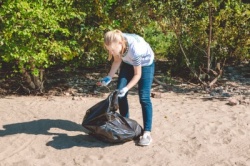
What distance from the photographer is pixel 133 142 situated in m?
4.80

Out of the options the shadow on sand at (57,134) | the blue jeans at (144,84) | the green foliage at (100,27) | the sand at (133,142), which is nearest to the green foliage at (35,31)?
the green foliage at (100,27)

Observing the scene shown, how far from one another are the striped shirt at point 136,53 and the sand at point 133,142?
0.97 m

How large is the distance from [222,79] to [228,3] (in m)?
1.74

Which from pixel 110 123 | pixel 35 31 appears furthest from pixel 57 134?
pixel 35 31

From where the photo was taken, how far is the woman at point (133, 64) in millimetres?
4270

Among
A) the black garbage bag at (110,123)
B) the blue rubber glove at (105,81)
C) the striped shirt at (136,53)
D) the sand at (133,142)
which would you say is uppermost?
the striped shirt at (136,53)

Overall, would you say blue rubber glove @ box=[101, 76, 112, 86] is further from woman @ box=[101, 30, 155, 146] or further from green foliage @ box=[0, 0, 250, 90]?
green foliage @ box=[0, 0, 250, 90]

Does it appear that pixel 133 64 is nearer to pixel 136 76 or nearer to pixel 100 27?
pixel 136 76

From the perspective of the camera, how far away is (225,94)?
7.12m

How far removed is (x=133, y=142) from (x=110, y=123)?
14.9 inches

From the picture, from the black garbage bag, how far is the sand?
124 millimetres

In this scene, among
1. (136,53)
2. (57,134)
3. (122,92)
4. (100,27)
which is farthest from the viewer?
(100,27)

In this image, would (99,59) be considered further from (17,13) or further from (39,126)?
(39,126)

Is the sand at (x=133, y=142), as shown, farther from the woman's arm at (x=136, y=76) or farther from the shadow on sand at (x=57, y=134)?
the woman's arm at (x=136, y=76)
